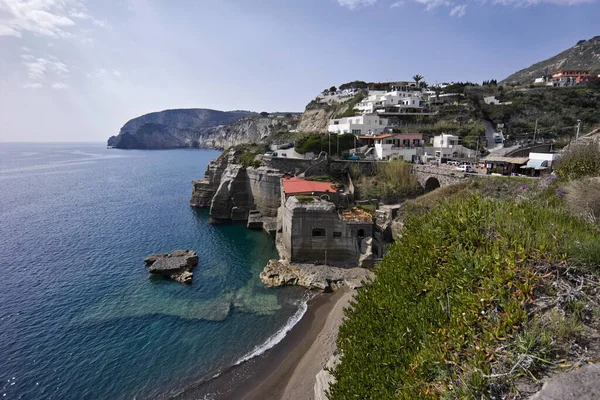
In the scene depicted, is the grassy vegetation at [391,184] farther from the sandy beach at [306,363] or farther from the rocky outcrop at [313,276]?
the sandy beach at [306,363]

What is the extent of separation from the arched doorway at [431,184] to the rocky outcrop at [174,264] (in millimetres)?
29636

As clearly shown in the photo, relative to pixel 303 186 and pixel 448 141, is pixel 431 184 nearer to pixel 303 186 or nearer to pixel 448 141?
pixel 448 141

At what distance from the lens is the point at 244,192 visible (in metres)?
46.5

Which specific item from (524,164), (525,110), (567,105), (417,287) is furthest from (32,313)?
(567,105)

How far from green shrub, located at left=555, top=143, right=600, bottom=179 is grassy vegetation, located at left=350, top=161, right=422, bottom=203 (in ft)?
66.2

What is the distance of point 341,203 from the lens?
33.7m

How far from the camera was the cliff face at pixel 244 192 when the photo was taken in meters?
42.8

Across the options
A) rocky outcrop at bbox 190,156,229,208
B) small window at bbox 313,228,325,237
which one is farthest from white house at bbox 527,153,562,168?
rocky outcrop at bbox 190,156,229,208

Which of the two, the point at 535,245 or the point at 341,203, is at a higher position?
the point at 535,245

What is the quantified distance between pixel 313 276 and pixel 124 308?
15.1 meters

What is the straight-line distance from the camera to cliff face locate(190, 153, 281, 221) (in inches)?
1683

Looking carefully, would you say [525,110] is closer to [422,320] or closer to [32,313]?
[422,320]

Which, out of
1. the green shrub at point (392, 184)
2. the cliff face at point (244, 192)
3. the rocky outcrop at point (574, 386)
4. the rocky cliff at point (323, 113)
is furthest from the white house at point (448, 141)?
the rocky outcrop at point (574, 386)

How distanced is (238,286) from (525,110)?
224ft
